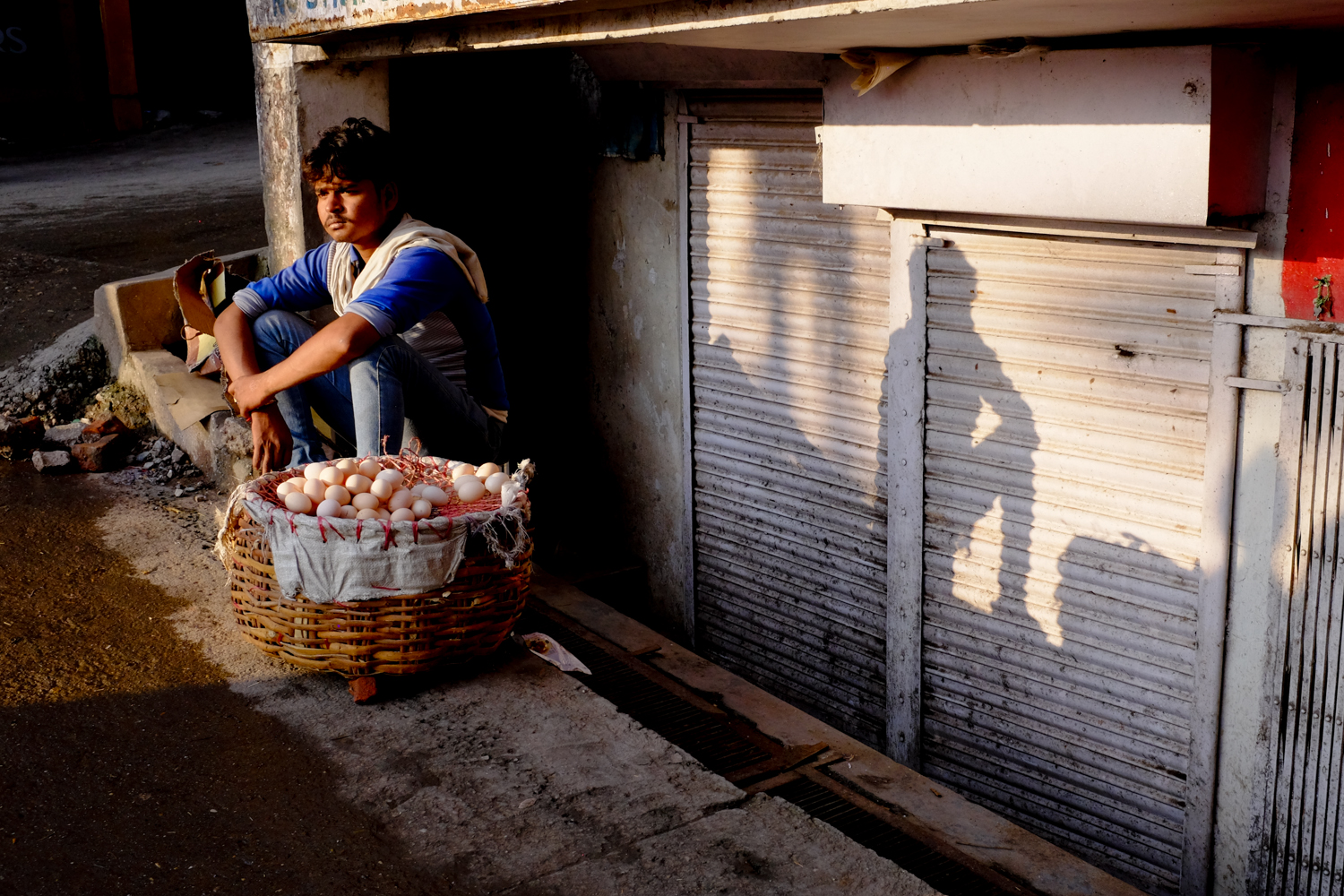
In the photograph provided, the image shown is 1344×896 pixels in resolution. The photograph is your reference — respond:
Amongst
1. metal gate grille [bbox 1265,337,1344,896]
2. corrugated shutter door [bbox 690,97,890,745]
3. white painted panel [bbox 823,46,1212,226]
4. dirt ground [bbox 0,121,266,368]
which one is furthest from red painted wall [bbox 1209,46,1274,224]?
dirt ground [bbox 0,121,266,368]

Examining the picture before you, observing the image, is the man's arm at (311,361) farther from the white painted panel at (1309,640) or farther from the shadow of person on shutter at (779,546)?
the white painted panel at (1309,640)

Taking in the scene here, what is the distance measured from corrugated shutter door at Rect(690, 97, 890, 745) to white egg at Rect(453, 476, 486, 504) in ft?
6.13

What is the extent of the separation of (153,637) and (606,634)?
1630mm

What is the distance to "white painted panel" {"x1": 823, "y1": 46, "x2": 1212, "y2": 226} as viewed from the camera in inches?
134

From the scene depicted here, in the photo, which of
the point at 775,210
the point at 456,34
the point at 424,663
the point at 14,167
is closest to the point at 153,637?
the point at 424,663

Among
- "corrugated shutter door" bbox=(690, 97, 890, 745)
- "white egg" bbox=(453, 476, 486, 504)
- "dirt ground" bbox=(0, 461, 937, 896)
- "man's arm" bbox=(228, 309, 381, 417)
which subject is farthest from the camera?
"corrugated shutter door" bbox=(690, 97, 890, 745)

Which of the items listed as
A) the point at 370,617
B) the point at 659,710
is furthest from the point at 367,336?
the point at 659,710

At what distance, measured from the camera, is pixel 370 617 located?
357cm

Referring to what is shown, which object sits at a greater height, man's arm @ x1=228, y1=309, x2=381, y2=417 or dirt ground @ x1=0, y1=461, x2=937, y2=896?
man's arm @ x1=228, y1=309, x2=381, y2=417

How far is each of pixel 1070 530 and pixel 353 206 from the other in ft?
9.12

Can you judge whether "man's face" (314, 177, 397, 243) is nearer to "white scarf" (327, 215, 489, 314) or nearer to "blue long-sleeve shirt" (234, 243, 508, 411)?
"white scarf" (327, 215, 489, 314)

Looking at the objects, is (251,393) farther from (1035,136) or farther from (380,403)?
(1035,136)

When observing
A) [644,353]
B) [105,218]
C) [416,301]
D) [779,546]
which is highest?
[105,218]

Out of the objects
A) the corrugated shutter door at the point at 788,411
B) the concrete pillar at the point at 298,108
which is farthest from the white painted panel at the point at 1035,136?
the concrete pillar at the point at 298,108
